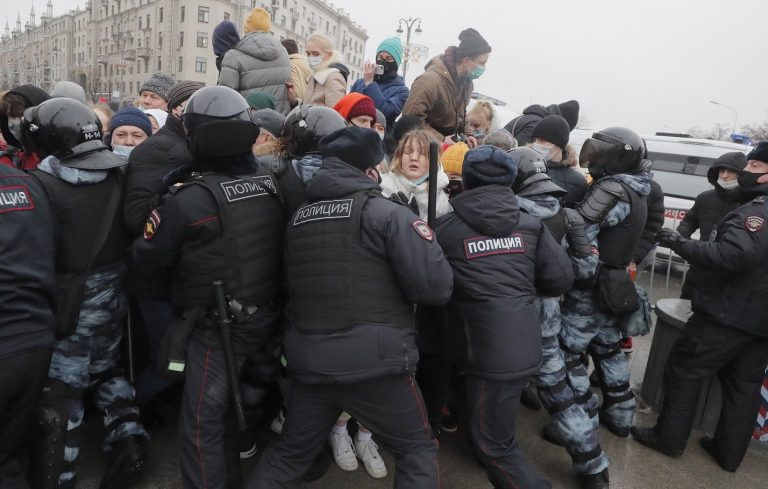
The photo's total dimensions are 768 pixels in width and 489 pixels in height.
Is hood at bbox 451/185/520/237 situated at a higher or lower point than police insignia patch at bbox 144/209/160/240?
higher

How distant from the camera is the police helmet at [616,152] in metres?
3.58

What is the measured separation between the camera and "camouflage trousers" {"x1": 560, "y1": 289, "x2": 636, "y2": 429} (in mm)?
3432

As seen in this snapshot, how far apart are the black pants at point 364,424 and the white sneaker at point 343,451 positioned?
31.5 inches

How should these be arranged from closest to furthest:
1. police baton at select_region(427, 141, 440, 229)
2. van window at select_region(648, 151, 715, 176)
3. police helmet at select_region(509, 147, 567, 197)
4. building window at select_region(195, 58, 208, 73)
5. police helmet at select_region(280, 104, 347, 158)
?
police baton at select_region(427, 141, 440, 229) < police helmet at select_region(280, 104, 347, 158) < police helmet at select_region(509, 147, 567, 197) < van window at select_region(648, 151, 715, 176) < building window at select_region(195, 58, 208, 73)

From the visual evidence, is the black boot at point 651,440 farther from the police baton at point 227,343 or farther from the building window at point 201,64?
the building window at point 201,64

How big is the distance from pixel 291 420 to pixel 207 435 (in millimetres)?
430

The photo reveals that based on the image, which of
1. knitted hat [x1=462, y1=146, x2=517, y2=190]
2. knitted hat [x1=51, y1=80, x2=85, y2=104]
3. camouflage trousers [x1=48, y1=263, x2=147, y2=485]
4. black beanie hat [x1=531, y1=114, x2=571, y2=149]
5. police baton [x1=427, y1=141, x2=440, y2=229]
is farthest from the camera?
knitted hat [x1=51, y1=80, x2=85, y2=104]

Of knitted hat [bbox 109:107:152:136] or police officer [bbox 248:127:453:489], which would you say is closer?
police officer [bbox 248:127:453:489]

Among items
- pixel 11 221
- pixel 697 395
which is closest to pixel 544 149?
pixel 697 395

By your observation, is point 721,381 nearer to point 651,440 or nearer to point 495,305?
point 651,440

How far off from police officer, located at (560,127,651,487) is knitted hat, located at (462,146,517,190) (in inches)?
39.1

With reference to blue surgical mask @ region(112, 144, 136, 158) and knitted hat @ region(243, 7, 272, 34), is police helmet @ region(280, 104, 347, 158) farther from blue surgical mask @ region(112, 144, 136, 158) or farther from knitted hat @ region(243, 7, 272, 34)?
knitted hat @ region(243, 7, 272, 34)

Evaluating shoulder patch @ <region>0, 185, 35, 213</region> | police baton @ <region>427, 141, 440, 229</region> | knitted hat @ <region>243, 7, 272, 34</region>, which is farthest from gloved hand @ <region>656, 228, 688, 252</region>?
knitted hat @ <region>243, 7, 272, 34</region>

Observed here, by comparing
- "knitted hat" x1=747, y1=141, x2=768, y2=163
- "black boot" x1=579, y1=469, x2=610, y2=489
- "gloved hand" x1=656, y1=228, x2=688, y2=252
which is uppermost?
"knitted hat" x1=747, y1=141, x2=768, y2=163
